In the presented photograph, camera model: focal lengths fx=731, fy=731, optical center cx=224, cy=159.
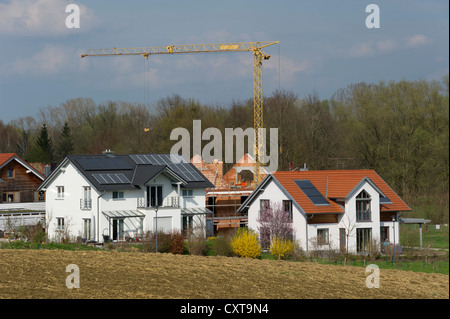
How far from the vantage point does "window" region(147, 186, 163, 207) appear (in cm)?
4788

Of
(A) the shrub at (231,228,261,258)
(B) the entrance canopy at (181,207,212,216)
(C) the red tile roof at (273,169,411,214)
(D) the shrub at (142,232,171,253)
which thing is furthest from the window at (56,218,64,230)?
(A) the shrub at (231,228,261,258)

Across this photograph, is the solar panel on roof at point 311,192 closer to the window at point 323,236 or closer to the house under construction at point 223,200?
the window at point 323,236

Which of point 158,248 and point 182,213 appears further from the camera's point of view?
point 182,213

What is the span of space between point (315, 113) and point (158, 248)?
3585 cm

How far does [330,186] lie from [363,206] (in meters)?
2.26

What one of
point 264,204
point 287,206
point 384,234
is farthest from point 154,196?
point 384,234

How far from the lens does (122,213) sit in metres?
46.2

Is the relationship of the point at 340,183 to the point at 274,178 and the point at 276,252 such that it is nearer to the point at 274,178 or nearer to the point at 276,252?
the point at 274,178

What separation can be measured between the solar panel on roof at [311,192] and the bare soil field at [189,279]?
10.4 m

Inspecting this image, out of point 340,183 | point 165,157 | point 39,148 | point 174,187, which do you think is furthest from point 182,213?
point 39,148

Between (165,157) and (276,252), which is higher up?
(165,157)

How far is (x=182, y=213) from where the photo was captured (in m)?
48.5
